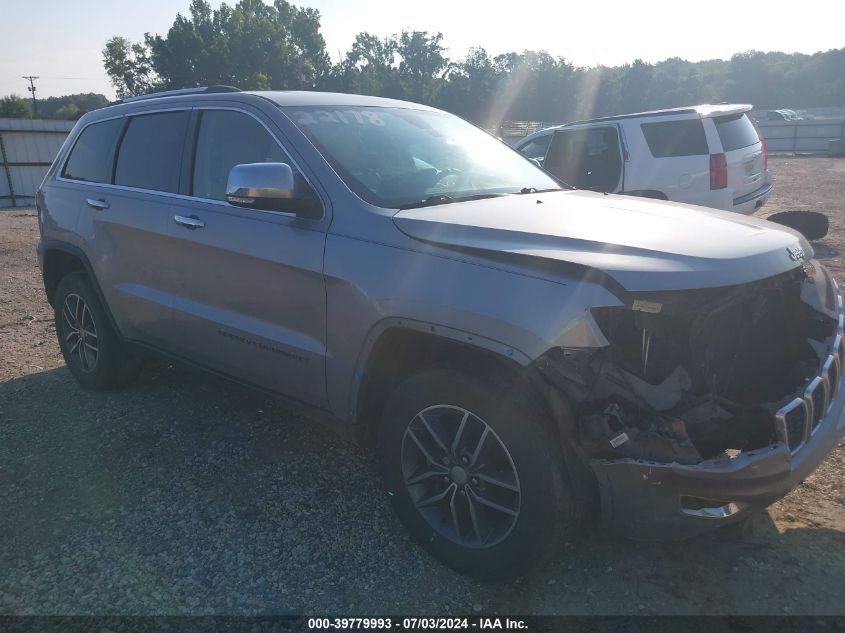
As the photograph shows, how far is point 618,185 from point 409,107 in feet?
16.0

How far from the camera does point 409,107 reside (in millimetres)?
4172

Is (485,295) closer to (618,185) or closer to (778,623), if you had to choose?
(778,623)

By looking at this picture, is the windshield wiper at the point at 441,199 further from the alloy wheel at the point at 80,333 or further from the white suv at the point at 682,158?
the white suv at the point at 682,158

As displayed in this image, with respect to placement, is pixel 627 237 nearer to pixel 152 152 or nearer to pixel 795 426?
pixel 795 426

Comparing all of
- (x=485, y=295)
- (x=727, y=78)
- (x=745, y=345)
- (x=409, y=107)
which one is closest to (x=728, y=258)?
→ (x=745, y=345)

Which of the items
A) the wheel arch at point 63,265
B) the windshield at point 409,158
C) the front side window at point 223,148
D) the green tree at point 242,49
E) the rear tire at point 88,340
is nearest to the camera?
the windshield at point 409,158

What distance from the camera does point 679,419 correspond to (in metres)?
2.31

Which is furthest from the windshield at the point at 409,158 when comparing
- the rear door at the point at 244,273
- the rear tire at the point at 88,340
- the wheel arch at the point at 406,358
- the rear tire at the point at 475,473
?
the rear tire at the point at 88,340

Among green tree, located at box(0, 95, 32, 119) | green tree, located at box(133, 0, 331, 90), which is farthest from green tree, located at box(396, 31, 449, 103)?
green tree, located at box(0, 95, 32, 119)

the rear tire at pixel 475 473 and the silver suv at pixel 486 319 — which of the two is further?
the rear tire at pixel 475 473

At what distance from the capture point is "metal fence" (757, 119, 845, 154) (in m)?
34.8

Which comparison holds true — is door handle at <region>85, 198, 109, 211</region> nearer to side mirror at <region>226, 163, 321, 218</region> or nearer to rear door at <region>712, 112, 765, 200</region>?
side mirror at <region>226, 163, 321, 218</region>

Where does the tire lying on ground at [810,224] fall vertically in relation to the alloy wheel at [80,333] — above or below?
above

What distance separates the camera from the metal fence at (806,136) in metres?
34.8
